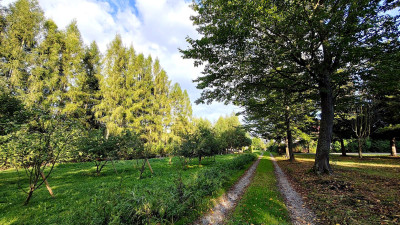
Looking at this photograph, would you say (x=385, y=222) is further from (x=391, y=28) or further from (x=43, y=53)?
(x=43, y=53)

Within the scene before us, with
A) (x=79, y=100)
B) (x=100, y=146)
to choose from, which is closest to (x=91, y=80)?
(x=79, y=100)

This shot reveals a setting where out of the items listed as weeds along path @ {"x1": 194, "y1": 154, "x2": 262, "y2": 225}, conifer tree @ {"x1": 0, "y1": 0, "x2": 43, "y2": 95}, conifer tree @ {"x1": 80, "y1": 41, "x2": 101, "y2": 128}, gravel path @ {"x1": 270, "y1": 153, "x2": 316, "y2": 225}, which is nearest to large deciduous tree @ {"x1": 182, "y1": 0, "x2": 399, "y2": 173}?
gravel path @ {"x1": 270, "y1": 153, "x2": 316, "y2": 225}

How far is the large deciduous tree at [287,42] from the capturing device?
6320mm

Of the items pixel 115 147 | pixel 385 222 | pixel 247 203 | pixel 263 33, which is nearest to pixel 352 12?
pixel 263 33

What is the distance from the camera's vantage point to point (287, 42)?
7.58 metres

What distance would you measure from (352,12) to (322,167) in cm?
794

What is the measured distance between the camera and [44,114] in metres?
5.68

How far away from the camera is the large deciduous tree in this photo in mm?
6320

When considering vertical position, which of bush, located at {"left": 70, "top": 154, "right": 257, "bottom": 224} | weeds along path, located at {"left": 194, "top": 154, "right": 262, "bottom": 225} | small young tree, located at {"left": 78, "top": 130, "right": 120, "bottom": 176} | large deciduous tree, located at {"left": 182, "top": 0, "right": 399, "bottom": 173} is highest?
large deciduous tree, located at {"left": 182, "top": 0, "right": 399, "bottom": 173}

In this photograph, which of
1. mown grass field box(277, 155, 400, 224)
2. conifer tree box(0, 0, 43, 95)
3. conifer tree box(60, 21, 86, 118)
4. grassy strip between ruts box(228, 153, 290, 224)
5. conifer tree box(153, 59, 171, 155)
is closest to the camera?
mown grass field box(277, 155, 400, 224)

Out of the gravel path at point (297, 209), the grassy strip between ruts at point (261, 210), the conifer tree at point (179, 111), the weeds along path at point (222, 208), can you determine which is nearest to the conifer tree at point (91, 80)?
the conifer tree at point (179, 111)

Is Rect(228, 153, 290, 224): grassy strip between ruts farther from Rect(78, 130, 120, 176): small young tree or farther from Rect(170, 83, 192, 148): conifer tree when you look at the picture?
Rect(170, 83, 192, 148): conifer tree

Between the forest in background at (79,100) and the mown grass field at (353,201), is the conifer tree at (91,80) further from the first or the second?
the mown grass field at (353,201)

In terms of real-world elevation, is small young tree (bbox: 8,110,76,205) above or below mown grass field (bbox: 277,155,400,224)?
above
